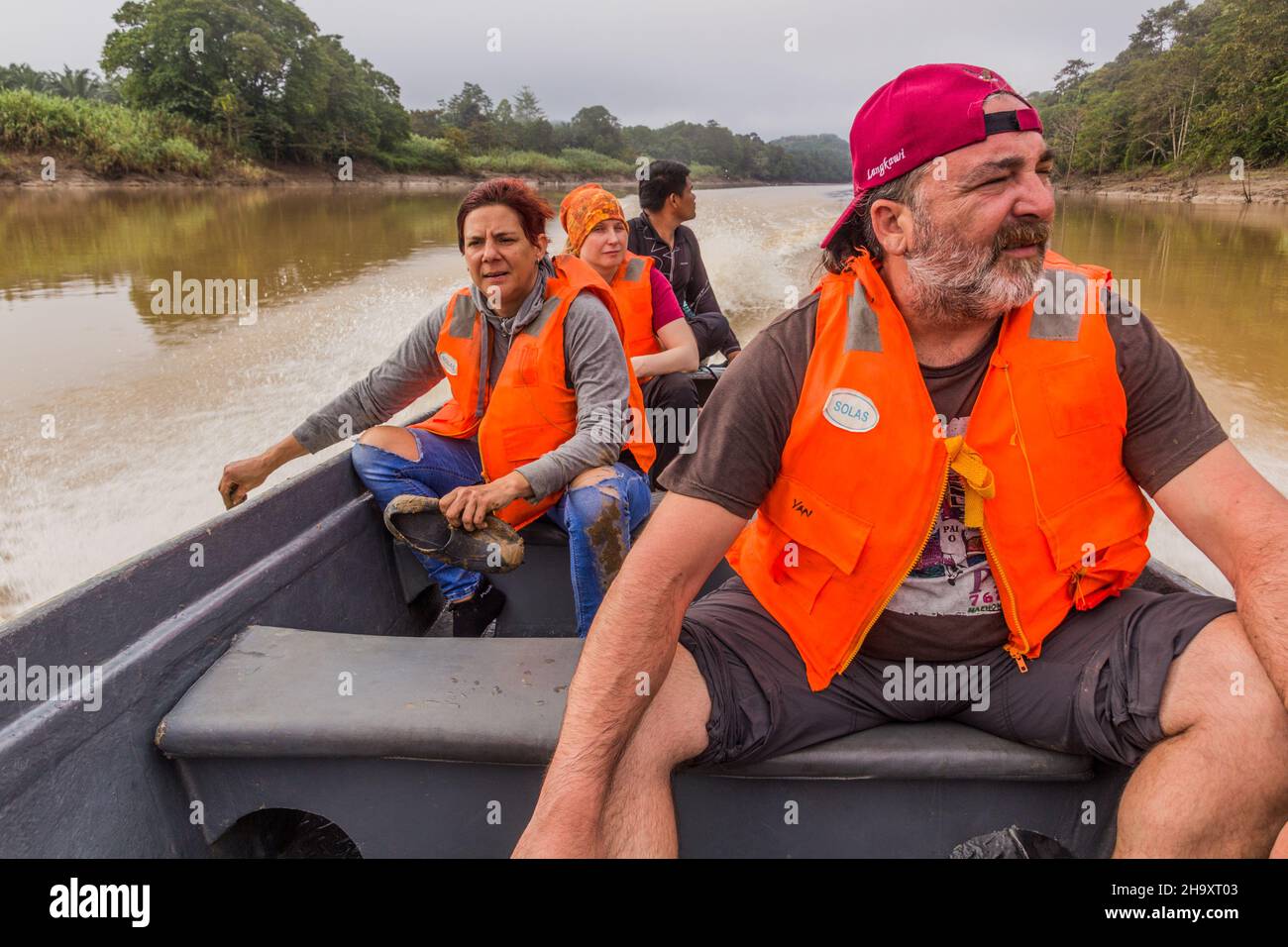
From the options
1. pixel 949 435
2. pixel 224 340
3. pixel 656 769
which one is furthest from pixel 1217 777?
pixel 224 340

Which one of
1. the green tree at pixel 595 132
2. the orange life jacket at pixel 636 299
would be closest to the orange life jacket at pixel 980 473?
the orange life jacket at pixel 636 299

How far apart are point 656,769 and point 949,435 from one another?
72cm

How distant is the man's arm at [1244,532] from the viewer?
1184mm

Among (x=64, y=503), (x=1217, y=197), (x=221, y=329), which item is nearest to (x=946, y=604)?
(x=64, y=503)

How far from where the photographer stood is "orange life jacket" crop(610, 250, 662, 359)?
3.39 m

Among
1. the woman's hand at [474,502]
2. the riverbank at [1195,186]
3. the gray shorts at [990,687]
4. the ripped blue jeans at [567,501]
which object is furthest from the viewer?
the riverbank at [1195,186]

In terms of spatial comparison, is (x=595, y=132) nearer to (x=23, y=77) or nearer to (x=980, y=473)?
(x=23, y=77)

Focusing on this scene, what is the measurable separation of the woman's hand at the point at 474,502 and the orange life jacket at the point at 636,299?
1484 millimetres

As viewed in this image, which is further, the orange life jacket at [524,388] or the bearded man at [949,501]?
the orange life jacket at [524,388]

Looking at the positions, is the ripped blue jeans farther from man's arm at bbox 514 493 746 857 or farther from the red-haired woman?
man's arm at bbox 514 493 746 857

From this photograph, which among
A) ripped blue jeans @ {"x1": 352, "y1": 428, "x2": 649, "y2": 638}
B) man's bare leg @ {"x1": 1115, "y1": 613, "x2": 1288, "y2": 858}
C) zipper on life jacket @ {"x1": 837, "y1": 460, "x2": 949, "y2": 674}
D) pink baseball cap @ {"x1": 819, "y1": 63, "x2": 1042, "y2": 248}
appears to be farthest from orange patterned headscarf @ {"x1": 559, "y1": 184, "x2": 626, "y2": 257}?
man's bare leg @ {"x1": 1115, "y1": 613, "x2": 1288, "y2": 858}

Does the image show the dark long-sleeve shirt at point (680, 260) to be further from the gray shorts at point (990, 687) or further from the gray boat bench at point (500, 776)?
the gray boat bench at point (500, 776)

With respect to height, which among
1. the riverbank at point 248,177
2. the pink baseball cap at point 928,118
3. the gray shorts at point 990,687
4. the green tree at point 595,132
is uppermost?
the green tree at point 595,132

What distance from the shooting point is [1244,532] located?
1.28 m
